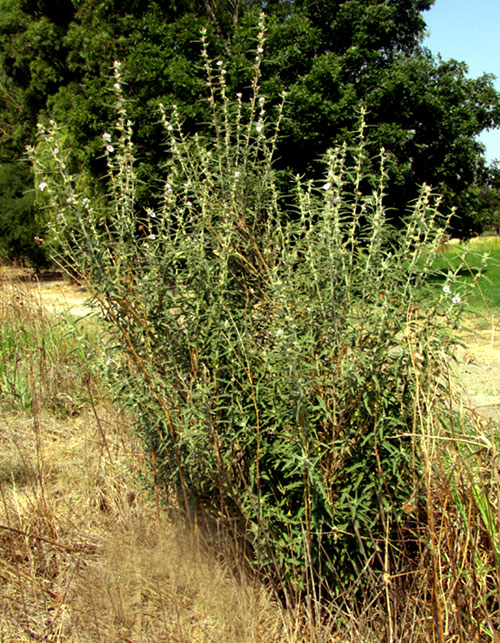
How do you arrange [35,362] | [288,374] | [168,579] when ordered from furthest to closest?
1. [35,362]
2. [168,579]
3. [288,374]

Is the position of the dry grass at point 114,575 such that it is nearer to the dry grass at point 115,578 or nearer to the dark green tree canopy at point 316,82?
the dry grass at point 115,578

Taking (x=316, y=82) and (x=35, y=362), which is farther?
(x=316, y=82)

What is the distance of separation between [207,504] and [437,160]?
13378mm

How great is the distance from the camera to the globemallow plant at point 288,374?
6.52 ft

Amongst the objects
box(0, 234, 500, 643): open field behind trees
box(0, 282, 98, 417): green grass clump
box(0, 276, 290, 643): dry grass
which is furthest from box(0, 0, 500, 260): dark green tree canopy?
box(0, 234, 500, 643): open field behind trees

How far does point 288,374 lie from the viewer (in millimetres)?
1944

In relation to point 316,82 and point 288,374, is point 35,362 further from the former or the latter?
point 316,82

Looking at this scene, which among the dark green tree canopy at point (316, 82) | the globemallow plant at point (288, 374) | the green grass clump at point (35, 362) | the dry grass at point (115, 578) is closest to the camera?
the globemallow plant at point (288, 374)

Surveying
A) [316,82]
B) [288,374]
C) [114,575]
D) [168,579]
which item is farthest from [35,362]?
[316,82]

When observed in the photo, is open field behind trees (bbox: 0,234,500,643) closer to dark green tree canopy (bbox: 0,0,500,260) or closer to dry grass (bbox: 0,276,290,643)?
dry grass (bbox: 0,276,290,643)

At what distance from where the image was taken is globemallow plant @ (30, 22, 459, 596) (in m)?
1.99

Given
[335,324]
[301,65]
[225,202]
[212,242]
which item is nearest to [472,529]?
→ [335,324]

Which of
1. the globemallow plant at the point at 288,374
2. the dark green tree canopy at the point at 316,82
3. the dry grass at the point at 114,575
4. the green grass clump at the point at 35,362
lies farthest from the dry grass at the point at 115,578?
the dark green tree canopy at the point at 316,82

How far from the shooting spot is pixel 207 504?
2.40 meters
